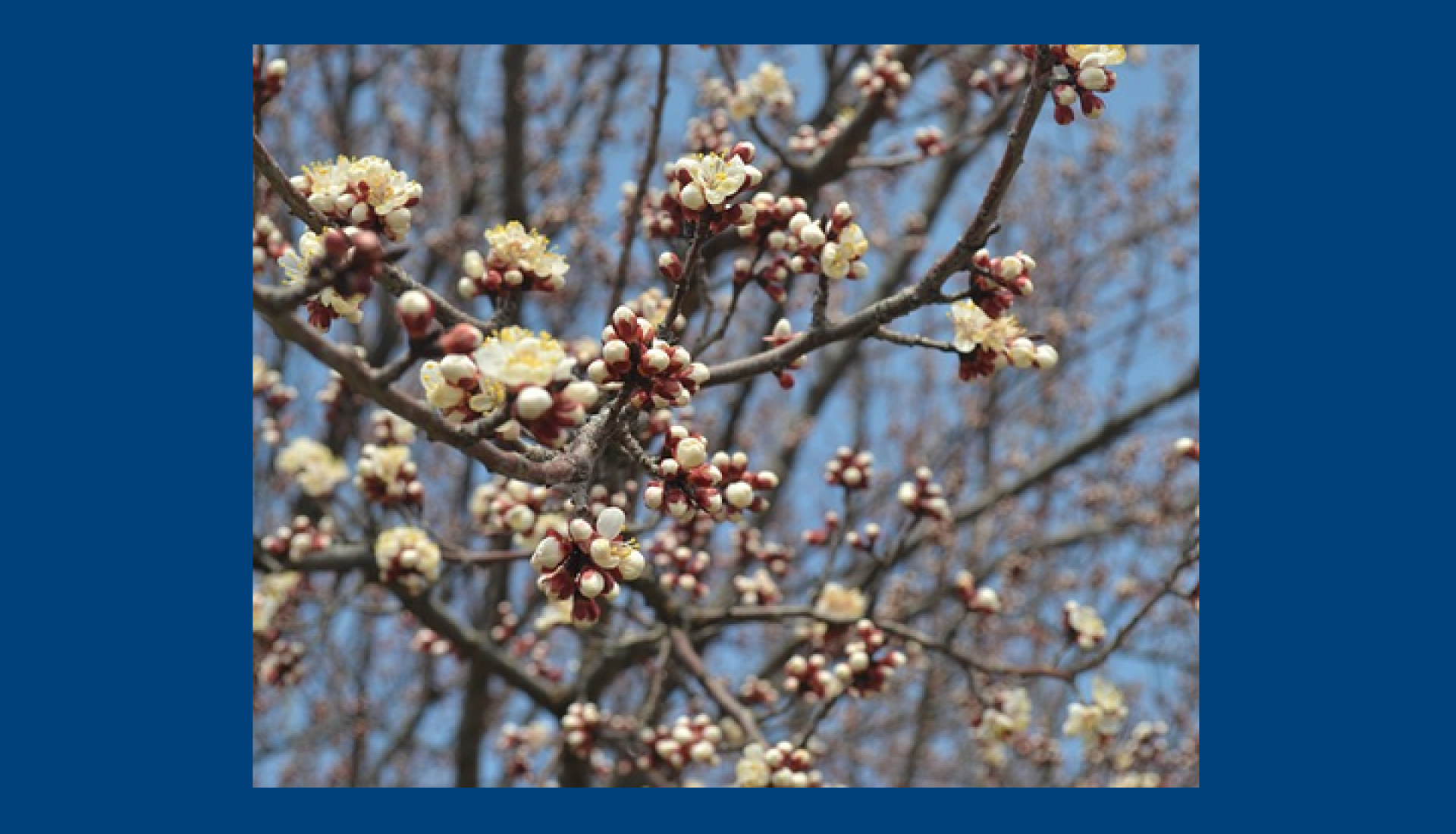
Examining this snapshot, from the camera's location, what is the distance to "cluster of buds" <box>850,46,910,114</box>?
13.2ft

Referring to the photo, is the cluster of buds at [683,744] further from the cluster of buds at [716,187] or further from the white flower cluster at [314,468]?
the white flower cluster at [314,468]

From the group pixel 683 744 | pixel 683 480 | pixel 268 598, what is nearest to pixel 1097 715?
pixel 683 744

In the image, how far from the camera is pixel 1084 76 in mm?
2320

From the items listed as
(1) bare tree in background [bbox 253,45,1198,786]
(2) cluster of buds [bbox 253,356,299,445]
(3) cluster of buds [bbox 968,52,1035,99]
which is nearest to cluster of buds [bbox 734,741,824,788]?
(1) bare tree in background [bbox 253,45,1198,786]

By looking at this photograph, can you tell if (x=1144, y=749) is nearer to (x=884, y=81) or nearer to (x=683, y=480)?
(x=884, y=81)

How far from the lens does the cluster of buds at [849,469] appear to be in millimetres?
3764

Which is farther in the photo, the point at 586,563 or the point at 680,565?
the point at 680,565

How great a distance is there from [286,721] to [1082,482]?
595 centimetres

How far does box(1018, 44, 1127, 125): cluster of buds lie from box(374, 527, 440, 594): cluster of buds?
8.08 feet

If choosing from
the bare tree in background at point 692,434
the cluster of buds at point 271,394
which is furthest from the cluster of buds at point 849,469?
the cluster of buds at point 271,394

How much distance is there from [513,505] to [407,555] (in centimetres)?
47

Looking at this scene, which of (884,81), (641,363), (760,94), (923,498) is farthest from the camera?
(760,94)

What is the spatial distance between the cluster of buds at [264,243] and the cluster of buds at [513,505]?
920mm

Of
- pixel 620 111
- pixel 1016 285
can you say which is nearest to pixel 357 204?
pixel 1016 285
